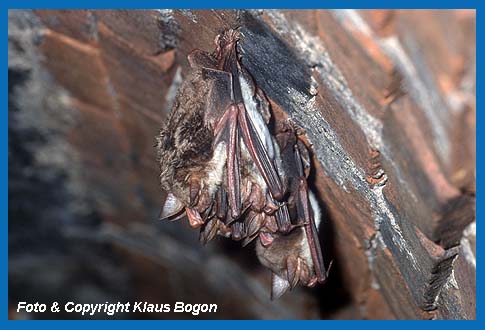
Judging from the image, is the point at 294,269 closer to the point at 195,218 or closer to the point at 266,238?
the point at 266,238

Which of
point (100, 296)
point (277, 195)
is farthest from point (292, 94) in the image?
point (100, 296)

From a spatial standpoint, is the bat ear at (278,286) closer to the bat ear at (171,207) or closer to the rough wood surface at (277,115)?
the rough wood surface at (277,115)

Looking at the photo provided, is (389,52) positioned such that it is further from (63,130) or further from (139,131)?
(63,130)

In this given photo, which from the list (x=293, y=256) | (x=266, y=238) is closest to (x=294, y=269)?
(x=293, y=256)

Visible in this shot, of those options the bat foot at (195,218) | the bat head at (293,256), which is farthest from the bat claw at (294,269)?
the bat foot at (195,218)

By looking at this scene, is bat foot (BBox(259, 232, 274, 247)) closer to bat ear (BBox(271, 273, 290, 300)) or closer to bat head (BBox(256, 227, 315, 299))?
bat head (BBox(256, 227, 315, 299))

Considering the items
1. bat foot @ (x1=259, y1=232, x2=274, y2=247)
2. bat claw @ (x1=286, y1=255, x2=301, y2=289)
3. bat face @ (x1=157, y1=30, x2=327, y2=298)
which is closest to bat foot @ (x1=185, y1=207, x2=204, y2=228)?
bat face @ (x1=157, y1=30, x2=327, y2=298)
